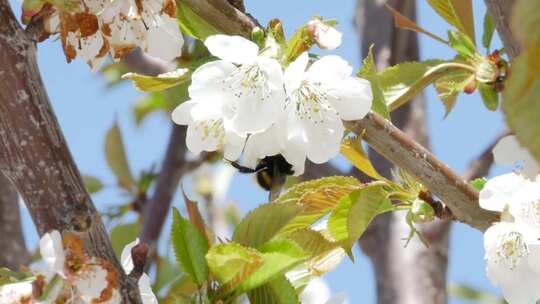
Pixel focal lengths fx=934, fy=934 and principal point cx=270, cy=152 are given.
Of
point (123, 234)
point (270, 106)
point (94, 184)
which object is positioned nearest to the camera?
point (270, 106)

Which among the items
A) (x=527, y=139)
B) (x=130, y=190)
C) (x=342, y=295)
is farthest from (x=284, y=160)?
(x=130, y=190)

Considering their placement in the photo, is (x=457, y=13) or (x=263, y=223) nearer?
(x=263, y=223)

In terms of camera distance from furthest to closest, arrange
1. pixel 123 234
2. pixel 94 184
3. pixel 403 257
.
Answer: pixel 94 184, pixel 403 257, pixel 123 234

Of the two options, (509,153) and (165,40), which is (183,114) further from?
(509,153)

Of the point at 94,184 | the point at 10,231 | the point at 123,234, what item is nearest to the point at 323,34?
the point at 123,234

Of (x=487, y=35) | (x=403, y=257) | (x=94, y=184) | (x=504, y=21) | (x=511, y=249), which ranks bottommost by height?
(x=403, y=257)

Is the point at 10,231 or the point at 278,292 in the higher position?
the point at 278,292

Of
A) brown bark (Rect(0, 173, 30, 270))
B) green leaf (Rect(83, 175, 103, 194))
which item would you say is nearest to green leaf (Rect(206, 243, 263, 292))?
brown bark (Rect(0, 173, 30, 270))
